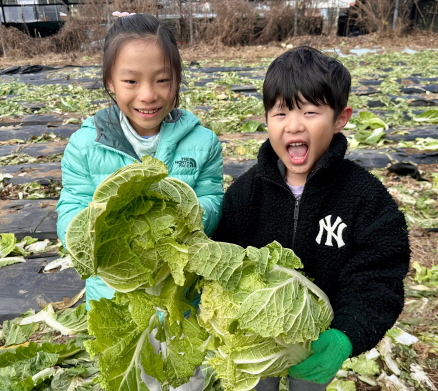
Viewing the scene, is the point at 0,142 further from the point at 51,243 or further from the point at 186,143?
the point at 186,143

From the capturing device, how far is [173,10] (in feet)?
78.5

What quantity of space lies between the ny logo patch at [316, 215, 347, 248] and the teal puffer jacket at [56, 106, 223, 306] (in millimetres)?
614

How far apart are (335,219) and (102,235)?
115 centimetres

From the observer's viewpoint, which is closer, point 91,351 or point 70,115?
point 91,351

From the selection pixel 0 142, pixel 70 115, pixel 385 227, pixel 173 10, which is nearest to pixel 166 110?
pixel 385 227

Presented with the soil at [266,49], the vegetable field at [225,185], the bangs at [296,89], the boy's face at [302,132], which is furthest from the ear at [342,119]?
the soil at [266,49]

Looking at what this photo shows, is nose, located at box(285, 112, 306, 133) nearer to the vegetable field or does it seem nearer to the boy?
the boy

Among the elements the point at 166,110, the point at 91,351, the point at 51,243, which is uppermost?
the point at 166,110

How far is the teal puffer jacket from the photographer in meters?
2.56

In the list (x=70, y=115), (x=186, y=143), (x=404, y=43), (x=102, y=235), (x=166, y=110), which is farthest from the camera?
(x=404, y=43)

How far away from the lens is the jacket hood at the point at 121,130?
2.57 metres

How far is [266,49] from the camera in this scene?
2147 cm

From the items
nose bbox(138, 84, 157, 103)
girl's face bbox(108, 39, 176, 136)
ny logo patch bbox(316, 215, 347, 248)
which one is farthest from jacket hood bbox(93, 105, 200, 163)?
ny logo patch bbox(316, 215, 347, 248)

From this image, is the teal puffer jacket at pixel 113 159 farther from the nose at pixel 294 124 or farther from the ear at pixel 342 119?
the ear at pixel 342 119
